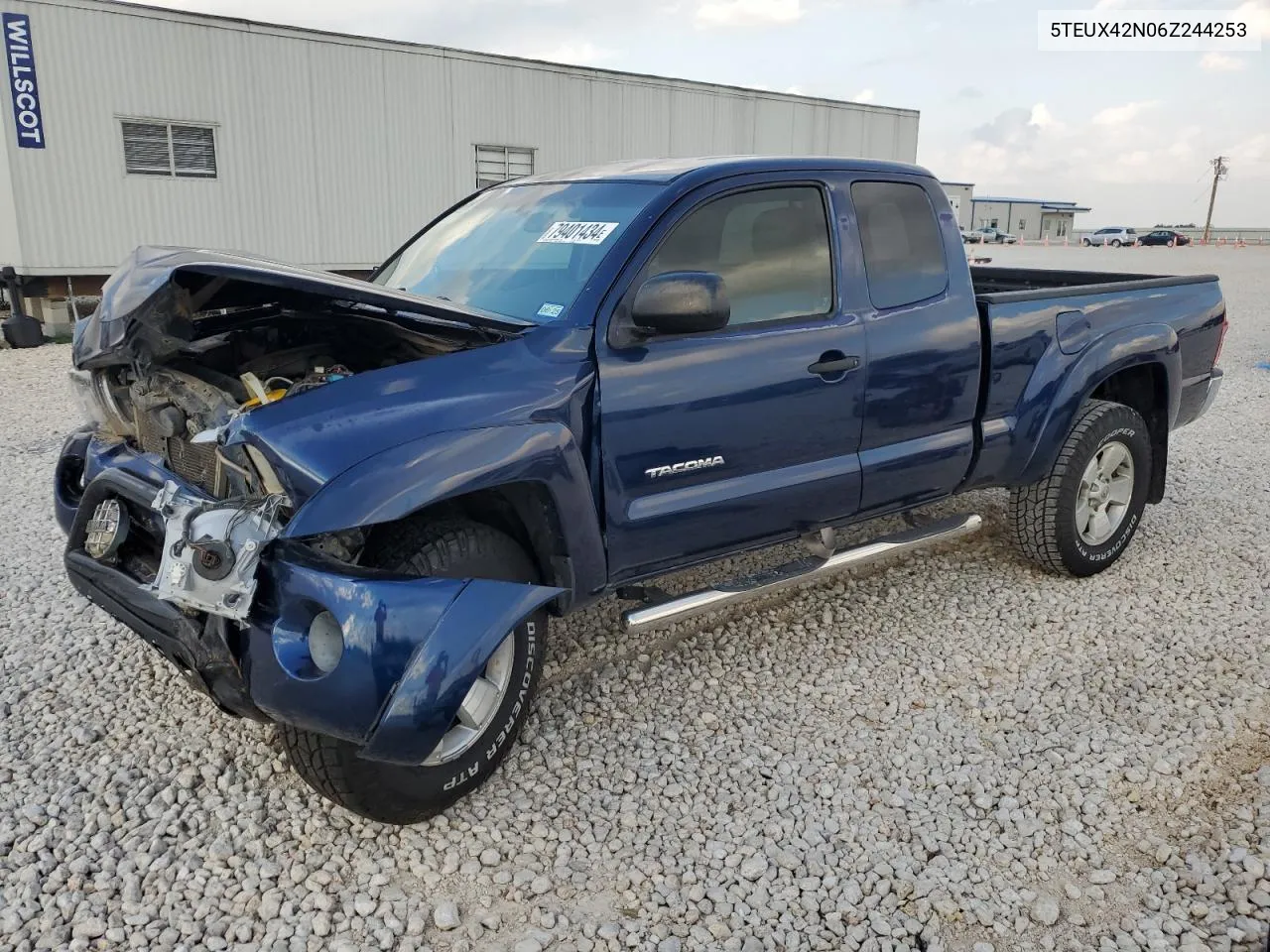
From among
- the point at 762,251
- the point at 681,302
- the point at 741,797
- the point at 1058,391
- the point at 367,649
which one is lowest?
the point at 741,797

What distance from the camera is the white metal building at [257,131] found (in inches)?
469

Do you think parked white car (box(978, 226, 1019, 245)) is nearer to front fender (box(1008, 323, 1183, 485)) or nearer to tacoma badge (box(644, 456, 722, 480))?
front fender (box(1008, 323, 1183, 485))

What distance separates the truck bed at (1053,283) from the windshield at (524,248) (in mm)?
1724

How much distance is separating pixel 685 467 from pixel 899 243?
1.47m

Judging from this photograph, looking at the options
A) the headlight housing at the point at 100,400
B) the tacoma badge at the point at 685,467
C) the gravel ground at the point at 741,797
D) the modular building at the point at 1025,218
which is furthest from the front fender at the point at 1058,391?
the modular building at the point at 1025,218

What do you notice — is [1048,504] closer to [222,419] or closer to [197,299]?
[222,419]

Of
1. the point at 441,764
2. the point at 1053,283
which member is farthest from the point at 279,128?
the point at 441,764

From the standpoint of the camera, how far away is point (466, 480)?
2.63 meters

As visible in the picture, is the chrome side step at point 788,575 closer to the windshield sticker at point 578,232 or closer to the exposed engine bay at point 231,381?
the exposed engine bay at point 231,381

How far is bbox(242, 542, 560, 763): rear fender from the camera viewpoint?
2346 mm

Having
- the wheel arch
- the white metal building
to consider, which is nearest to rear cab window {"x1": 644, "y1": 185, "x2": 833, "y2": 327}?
the wheel arch

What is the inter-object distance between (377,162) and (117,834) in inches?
507

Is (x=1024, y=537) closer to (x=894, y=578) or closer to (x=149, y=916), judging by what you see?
(x=894, y=578)

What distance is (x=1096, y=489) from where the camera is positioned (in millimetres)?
4621
